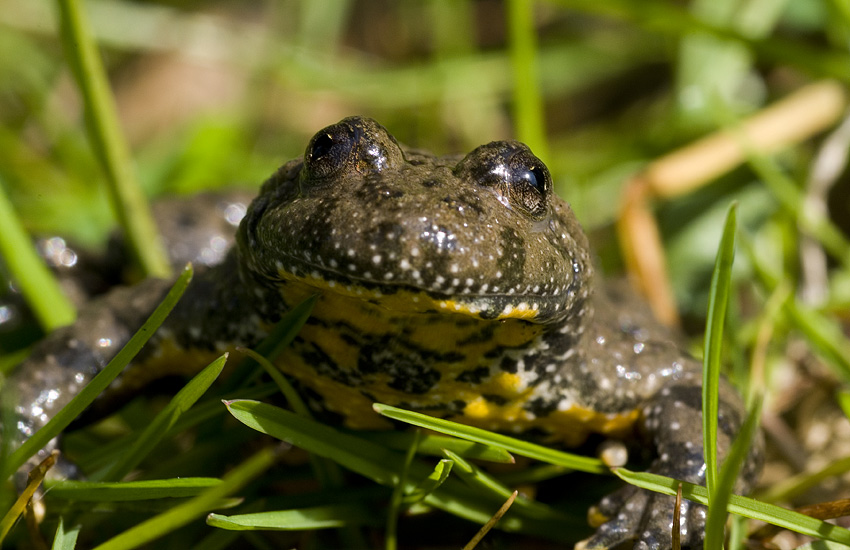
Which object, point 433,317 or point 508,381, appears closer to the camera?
point 433,317

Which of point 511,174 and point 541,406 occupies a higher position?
point 511,174

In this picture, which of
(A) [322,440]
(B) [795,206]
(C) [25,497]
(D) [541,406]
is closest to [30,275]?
(C) [25,497]

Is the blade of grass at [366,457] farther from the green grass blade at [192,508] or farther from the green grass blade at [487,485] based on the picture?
the green grass blade at [192,508]

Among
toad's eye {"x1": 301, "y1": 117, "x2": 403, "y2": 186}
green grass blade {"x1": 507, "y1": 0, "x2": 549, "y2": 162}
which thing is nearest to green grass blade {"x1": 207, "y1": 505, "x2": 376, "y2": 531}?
toad's eye {"x1": 301, "y1": 117, "x2": 403, "y2": 186}

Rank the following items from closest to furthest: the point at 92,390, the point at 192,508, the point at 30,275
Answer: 1. the point at 192,508
2. the point at 92,390
3. the point at 30,275

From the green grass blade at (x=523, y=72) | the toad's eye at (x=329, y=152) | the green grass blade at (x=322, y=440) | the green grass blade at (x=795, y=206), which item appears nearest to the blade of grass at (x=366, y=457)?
the green grass blade at (x=322, y=440)

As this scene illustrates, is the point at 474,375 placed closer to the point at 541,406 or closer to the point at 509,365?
the point at 509,365

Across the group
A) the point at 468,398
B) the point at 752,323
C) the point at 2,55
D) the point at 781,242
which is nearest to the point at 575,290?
the point at 468,398

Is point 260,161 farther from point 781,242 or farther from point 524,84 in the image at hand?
point 781,242
